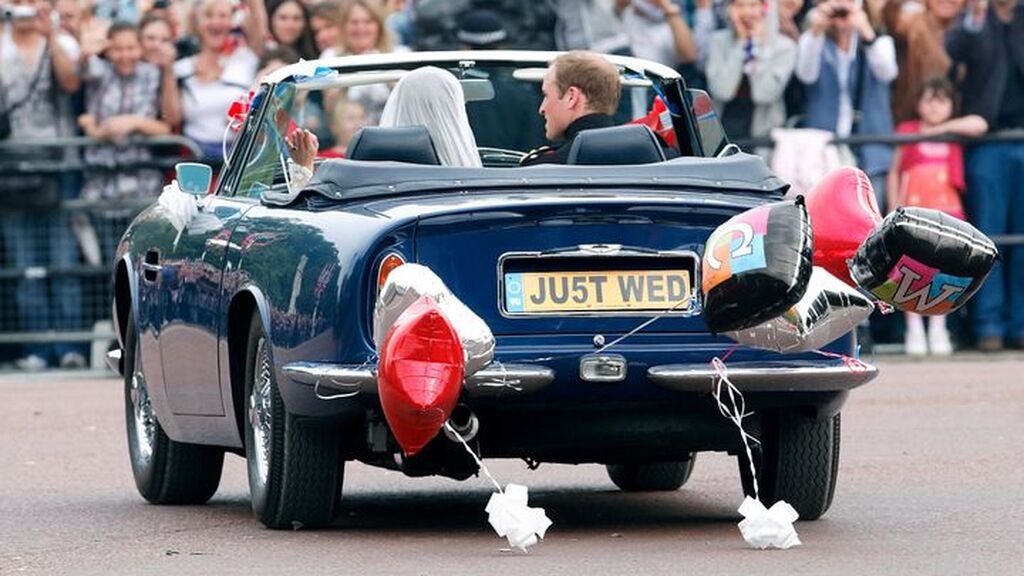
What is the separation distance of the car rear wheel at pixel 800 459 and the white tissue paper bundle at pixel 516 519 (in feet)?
3.36

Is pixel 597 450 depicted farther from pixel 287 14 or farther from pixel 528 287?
pixel 287 14

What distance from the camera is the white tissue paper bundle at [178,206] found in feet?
32.7

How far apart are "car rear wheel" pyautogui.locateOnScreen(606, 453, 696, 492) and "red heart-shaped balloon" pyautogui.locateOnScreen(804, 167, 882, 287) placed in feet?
6.61

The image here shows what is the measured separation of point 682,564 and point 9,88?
11493mm

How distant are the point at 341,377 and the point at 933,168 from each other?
11.5 m

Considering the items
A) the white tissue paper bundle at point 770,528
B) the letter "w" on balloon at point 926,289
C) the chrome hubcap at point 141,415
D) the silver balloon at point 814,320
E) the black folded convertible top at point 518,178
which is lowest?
the chrome hubcap at point 141,415

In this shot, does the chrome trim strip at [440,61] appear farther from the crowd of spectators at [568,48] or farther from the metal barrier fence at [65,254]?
the metal barrier fence at [65,254]

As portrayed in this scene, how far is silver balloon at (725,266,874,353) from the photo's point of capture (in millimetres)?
8141

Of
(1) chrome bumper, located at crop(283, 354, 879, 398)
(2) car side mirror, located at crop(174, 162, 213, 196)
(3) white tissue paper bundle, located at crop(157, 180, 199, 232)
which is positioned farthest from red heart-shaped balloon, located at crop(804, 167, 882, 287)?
(3) white tissue paper bundle, located at crop(157, 180, 199, 232)

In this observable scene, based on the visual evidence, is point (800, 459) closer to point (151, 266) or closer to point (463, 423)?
point (463, 423)

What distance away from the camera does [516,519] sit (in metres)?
8.05

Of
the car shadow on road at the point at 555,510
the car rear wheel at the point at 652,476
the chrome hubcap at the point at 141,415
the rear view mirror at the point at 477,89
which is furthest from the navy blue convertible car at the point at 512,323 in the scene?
the car rear wheel at the point at 652,476

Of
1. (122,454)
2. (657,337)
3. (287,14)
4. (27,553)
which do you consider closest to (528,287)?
(657,337)

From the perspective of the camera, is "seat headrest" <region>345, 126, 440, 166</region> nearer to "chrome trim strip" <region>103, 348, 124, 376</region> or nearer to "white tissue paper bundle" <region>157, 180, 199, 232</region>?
"white tissue paper bundle" <region>157, 180, 199, 232</region>
